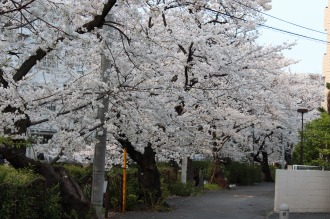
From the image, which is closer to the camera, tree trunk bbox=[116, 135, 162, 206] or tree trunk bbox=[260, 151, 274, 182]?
tree trunk bbox=[116, 135, 162, 206]

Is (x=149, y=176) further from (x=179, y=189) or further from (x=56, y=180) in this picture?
(x=56, y=180)

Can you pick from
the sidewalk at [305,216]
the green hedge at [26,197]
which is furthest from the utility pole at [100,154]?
the sidewalk at [305,216]

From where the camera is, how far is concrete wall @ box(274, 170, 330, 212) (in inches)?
698

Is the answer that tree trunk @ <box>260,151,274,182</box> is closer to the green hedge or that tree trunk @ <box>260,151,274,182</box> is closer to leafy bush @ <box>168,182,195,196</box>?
leafy bush @ <box>168,182,195,196</box>

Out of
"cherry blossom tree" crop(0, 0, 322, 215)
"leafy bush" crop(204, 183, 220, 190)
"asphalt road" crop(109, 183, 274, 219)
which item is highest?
"cherry blossom tree" crop(0, 0, 322, 215)

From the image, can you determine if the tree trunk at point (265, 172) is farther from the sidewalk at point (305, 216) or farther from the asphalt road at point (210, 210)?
the sidewalk at point (305, 216)

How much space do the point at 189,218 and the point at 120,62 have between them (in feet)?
20.3

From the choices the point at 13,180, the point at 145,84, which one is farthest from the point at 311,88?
the point at 13,180

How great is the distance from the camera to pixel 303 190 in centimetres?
1809

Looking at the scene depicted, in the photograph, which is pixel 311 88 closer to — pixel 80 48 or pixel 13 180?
pixel 80 48

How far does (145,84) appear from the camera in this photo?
11.3 m

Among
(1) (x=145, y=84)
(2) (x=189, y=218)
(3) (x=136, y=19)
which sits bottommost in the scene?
(2) (x=189, y=218)

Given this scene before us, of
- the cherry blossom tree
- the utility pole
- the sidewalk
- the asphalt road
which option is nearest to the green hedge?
the cherry blossom tree

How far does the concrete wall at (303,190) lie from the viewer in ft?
58.2
